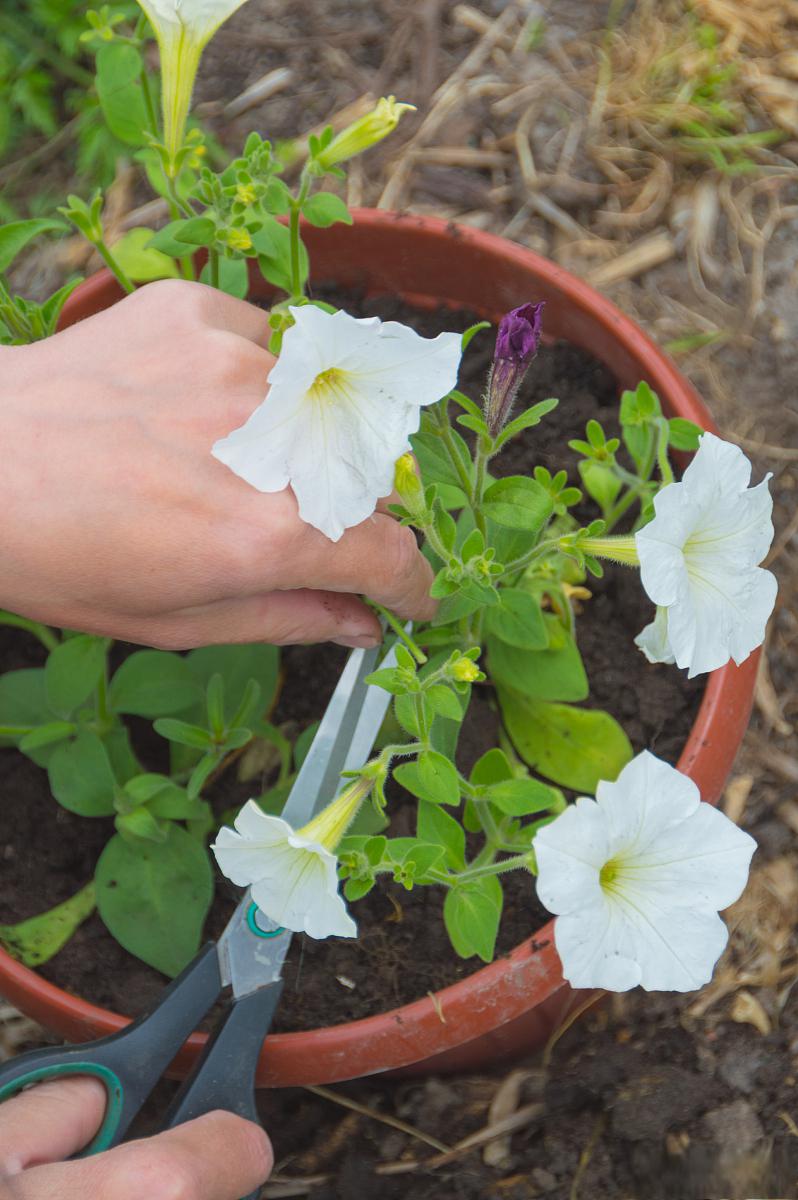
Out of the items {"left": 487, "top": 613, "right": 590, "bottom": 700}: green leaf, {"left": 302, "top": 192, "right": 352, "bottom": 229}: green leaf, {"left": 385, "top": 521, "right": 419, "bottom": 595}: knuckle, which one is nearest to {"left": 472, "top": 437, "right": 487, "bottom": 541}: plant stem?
{"left": 385, "top": 521, "right": 419, "bottom": 595}: knuckle

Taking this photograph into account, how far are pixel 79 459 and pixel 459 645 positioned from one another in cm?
59

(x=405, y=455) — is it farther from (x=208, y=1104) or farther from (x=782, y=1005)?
(x=782, y=1005)

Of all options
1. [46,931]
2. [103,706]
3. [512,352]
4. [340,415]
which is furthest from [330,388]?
[46,931]

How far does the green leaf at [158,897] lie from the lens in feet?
5.24

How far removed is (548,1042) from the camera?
180 cm

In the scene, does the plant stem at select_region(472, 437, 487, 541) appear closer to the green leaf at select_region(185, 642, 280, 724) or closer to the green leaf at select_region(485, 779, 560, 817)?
the green leaf at select_region(485, 779, 560, 817)

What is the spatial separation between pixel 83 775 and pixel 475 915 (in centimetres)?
57

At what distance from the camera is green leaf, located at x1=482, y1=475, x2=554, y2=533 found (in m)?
1.31

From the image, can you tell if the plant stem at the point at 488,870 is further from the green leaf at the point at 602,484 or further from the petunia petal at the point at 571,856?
the green leaf at the point at 602,484

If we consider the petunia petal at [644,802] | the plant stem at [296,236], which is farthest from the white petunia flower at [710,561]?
the plant stem at [296,236]

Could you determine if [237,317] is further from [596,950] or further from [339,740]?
[596,950]

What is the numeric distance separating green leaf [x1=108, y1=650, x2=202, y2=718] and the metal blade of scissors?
284 mm

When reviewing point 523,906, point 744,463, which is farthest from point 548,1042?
point 744,463

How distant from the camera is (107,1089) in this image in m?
1.38
